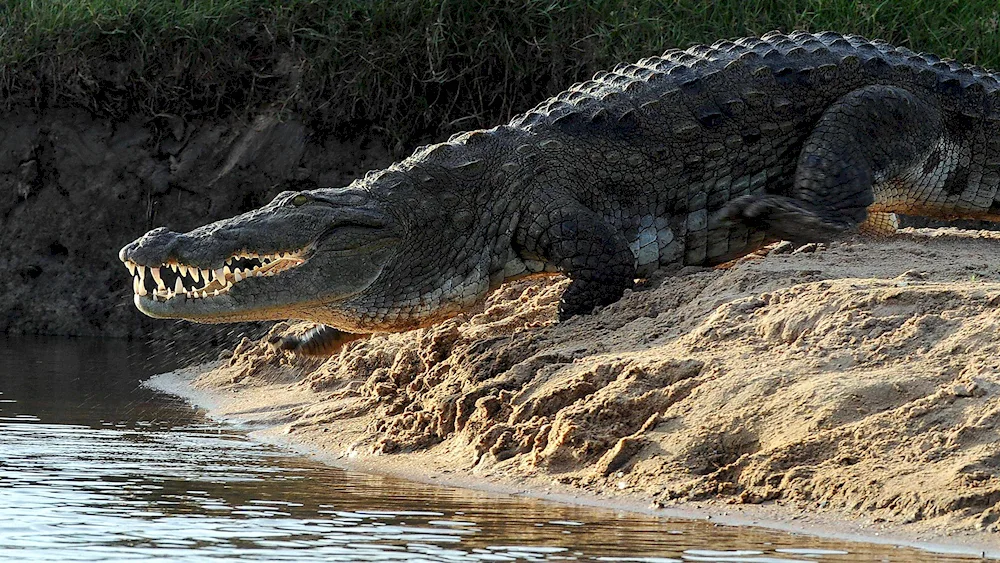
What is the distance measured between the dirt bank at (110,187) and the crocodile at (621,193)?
353cm

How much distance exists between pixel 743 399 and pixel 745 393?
0.03 metres

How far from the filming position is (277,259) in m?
5.91

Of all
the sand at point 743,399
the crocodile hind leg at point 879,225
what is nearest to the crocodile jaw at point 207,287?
the sand at point 743,399

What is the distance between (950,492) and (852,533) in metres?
0.28

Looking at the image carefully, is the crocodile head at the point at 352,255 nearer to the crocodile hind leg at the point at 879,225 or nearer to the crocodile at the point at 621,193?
the crocodile at the point at 621,193

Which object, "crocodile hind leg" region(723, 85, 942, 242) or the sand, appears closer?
the sand

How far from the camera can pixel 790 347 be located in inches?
186

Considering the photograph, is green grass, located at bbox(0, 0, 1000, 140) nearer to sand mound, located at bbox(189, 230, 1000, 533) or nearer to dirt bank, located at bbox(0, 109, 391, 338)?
dirt bank, located at bbox(0, 109, 391, 338)

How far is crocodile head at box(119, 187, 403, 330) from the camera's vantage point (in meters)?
5.71

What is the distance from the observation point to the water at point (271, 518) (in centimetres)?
337

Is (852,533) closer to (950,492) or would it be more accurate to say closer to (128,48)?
(950,492)

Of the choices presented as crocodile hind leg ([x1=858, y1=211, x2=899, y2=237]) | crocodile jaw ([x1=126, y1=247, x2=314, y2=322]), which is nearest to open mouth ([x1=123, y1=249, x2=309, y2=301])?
crocodile jaw ([x1=126, y1=247, x2=314, y2=322])

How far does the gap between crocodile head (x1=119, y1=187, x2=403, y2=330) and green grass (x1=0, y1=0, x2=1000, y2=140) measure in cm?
333

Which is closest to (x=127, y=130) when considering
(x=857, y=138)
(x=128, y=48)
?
(x=128, y=48)
